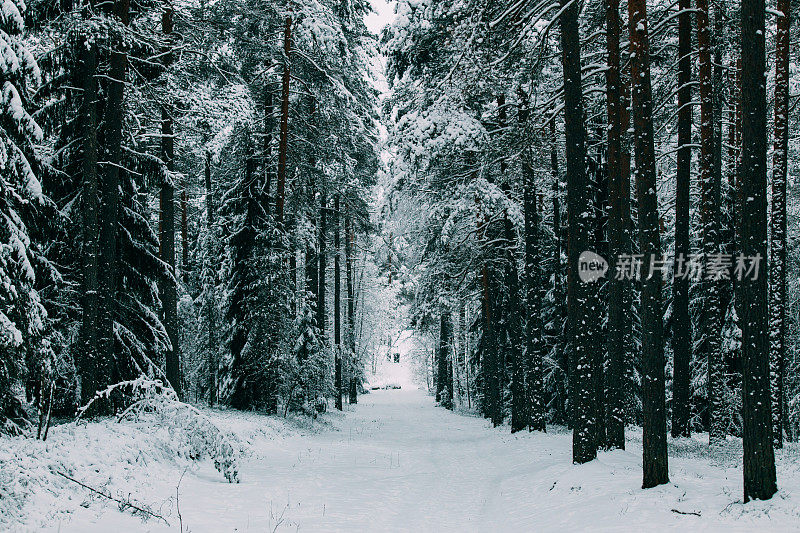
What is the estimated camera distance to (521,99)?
17.6 meters

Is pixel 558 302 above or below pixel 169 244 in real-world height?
below

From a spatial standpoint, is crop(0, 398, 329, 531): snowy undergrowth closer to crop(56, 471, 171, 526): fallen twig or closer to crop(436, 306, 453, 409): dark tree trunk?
crop(56, 471, 171, 526): fallen twig

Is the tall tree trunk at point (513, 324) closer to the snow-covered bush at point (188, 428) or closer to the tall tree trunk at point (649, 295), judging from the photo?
the tall tree trunk at point (649, 295)

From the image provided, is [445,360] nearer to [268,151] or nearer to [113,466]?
[268,151]

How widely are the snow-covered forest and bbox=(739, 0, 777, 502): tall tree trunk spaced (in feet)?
0.12

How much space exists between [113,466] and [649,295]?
339 inches

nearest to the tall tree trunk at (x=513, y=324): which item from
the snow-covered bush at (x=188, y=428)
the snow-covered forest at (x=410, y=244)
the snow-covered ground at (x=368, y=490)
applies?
the snow-covered forest at (x=410, y=244)

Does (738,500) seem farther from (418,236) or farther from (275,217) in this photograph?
(418,236)

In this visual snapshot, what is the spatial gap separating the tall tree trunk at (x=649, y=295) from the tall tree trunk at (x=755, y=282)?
1.63m

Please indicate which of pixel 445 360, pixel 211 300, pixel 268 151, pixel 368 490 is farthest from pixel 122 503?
pixel 445 360

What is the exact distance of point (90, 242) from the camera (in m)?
12.4

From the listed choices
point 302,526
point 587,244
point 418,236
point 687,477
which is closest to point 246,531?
point 302,526

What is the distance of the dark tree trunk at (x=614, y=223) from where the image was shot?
11.1 meters

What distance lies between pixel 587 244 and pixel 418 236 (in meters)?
14.2
